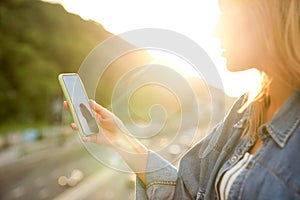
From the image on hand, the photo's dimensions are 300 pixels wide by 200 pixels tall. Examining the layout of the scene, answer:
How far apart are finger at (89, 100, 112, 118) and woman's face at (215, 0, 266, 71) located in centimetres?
36

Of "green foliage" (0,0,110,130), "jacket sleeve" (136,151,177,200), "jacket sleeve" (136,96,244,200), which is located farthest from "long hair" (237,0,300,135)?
"green foliage" (0,0,110,130)

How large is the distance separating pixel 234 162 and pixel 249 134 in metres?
0.07

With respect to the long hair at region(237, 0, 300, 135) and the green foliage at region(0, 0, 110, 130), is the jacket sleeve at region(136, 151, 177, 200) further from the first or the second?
the green foliage at region(0, 0, 110, 130)

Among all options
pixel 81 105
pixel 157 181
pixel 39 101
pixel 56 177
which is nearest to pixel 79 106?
pixel 81 105

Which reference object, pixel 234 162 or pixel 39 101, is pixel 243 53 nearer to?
pixel 234 162

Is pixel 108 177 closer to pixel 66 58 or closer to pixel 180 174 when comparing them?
pixel 66 58

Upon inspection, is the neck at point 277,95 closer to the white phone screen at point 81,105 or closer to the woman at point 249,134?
the woman at point 249,134

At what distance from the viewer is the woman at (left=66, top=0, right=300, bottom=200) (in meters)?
0.97

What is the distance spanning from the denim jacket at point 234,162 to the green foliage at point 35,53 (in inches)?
832

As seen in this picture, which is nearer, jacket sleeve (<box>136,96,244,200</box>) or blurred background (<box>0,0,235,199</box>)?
jacket sleeve (<box>136,96,244,200</box>)

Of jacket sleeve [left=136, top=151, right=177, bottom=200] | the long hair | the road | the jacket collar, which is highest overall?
the long hair

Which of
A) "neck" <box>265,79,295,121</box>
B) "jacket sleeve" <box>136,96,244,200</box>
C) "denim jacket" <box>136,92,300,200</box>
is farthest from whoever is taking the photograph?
"jacket sleeve" <box>136,96,244,200</box>

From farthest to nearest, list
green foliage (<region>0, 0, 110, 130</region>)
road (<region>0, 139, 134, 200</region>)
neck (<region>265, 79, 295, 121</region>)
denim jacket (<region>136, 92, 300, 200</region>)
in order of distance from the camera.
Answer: green foliage (<region>0, 0, 110, 130</region>), road (<region>0, 139, 134, 200</region>), neck (<region>265, 79, 295, 121</region>), denim jacket (<region>136, 92, 300, 200</region>)

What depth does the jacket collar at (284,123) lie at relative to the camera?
987 mm
